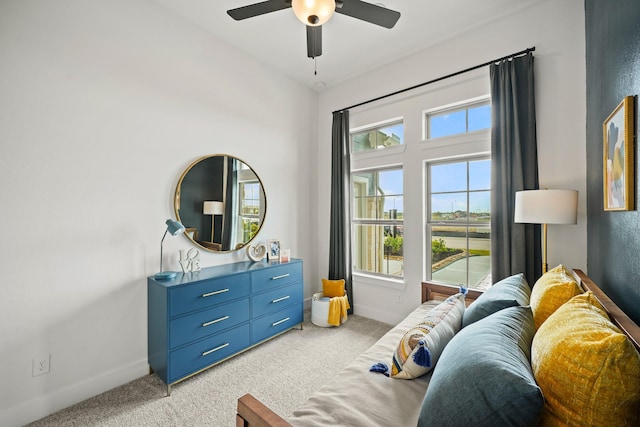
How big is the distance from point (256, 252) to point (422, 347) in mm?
2135

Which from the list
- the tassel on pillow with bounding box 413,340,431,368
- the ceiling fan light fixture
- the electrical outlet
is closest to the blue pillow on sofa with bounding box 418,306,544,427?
the tassel on pillow with bounding box 413,340,431,368

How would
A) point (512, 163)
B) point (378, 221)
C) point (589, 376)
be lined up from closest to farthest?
1. point (589, 376)
2. point (512, 163)
3. point (378, 221)

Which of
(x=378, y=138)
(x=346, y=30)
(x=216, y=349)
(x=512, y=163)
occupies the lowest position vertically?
(x=216, y=349)

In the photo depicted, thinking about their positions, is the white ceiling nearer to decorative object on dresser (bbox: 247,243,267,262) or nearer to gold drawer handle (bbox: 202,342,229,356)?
decorative object on dresser (bbox: 247,243,267,262)

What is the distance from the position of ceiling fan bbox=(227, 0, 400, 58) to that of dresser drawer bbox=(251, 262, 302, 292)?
80.7 inches

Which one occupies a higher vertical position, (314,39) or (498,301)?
(314,39)

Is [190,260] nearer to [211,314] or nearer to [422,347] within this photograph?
[211,314]

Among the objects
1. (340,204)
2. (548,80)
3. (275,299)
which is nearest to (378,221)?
(340,204)

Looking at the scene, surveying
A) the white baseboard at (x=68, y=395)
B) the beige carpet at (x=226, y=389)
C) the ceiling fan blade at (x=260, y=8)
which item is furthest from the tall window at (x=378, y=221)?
the white baseboard at (x=68, y=395)

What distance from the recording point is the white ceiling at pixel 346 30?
2.43m

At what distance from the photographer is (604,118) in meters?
1.59

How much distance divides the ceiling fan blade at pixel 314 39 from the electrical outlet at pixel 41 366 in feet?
9.40

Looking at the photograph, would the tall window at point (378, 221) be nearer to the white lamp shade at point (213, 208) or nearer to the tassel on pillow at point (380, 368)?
the white lamp shade at point (213, 208)

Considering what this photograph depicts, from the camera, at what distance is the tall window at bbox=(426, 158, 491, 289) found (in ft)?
8.97
